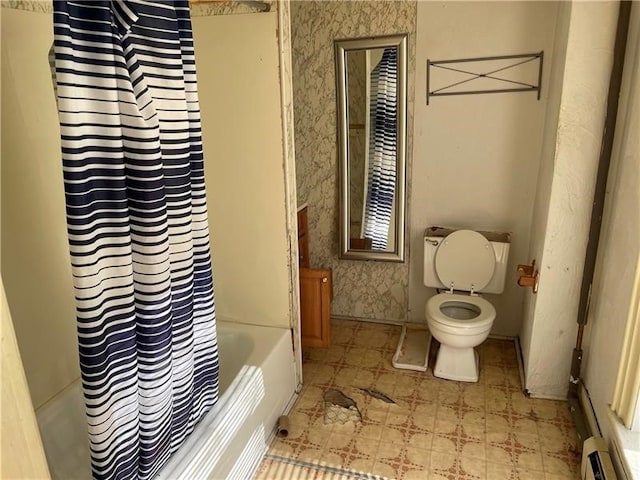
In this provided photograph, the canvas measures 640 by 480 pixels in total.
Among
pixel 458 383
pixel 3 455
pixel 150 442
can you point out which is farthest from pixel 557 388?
pixel 3 455

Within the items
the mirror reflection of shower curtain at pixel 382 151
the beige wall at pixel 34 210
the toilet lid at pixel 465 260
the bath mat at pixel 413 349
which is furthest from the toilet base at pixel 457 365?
the beige wall at pixel 34 210

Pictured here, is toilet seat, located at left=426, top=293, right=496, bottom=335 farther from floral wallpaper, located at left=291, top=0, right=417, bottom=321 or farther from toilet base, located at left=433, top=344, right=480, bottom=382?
floral wallpaper, located at left=291, top=0, right=417, bottom=321

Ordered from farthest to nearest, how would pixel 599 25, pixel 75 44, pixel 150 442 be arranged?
1. pixel 599 25
2. pixel 150 442
3. pixel 75 44

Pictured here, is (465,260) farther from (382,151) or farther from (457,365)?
(382,151)

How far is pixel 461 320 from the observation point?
8.15ft

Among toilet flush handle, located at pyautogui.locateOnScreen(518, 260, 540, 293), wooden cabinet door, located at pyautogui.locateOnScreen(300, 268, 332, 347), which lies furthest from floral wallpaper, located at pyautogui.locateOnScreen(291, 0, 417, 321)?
toilet flush handle, located at pyautogui.locateOnScreen(518, 260, 540, 293)

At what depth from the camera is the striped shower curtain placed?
0.97 meters

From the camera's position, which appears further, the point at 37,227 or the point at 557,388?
the point at 557,388

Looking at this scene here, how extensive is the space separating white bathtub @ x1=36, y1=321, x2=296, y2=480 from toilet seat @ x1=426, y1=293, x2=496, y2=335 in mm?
824

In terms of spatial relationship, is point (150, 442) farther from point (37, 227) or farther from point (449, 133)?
point (449, 133)

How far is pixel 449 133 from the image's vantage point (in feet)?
8.87

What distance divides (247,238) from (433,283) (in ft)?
4.01

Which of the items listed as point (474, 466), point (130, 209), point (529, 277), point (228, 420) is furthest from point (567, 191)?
point (130, 209)

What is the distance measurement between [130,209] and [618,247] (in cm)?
179
